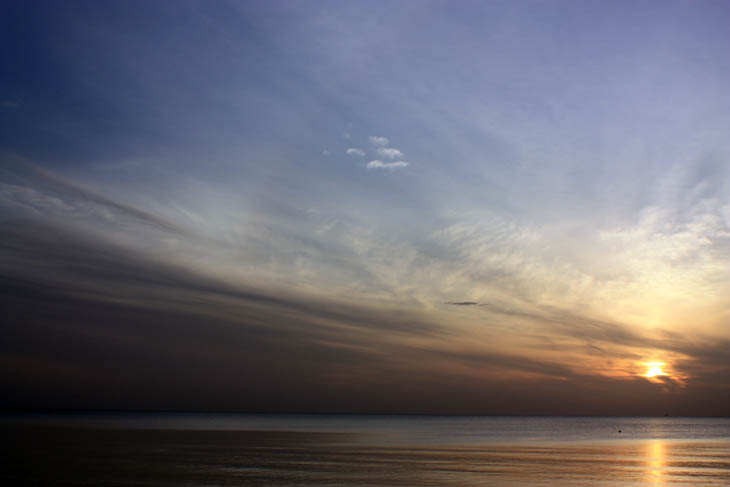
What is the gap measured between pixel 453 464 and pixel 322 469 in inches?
530

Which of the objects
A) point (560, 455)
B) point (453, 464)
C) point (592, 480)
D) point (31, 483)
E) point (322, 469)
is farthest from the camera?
point (560, 455)

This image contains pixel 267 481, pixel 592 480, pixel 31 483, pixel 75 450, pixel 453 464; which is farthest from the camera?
pixel 75 450

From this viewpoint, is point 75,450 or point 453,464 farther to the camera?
point 75,450

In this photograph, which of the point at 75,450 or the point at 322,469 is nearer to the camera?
the point at 322,469

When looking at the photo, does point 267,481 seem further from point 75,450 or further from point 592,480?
point 75,450

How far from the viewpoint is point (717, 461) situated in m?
62.2

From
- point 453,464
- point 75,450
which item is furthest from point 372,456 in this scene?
point 75,450

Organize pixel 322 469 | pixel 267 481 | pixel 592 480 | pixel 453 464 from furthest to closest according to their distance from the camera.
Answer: pixel 453 464 < pixel 322 469 < pixel 592 480 < pixel 267 481

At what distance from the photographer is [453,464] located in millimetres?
53531

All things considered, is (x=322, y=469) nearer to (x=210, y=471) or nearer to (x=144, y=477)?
(x=210, y=471)

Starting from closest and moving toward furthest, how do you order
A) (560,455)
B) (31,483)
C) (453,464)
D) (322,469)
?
(31,483) → (322,469) → (453,464) → (560,455)

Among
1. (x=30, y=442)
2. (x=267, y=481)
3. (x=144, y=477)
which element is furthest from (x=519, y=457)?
(x=30, y=442)

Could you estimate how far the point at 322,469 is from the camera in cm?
4769

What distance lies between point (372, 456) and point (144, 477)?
27.4 meters
